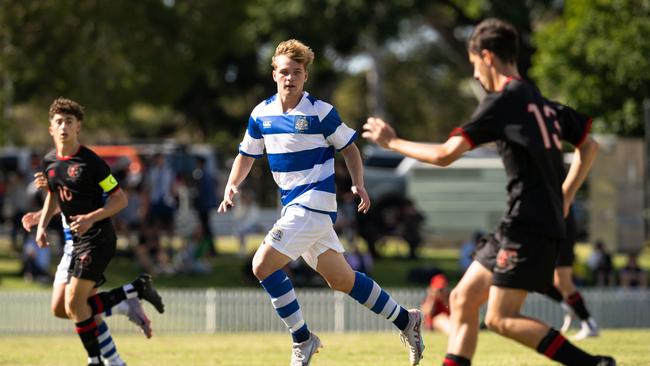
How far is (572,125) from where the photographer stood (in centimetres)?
775

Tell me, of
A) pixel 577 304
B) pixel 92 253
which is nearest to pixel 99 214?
pixel 92 253

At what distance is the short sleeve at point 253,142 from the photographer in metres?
9.55

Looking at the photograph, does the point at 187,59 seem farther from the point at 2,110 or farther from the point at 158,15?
the point at 2,110

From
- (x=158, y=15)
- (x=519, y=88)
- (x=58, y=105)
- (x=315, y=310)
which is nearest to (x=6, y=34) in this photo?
(x=158, y=15)

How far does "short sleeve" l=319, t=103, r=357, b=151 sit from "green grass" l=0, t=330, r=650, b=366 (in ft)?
7.56

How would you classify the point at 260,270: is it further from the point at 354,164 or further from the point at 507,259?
the point at 507,259

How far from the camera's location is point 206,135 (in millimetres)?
56500

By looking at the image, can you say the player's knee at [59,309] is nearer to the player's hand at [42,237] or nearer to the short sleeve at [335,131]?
the player's hand at [42,237]

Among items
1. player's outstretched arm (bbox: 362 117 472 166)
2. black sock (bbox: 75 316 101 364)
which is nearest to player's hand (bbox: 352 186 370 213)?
player's outstretched arm (bbox: 362 117 472 166)

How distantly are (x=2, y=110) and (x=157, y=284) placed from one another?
6.21 metres

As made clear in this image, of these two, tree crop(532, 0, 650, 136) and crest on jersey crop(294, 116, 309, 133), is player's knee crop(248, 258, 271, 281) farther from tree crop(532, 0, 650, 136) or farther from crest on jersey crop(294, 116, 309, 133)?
tree crop(532, 0, 650, 136)

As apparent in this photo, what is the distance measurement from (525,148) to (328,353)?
5.47 meters

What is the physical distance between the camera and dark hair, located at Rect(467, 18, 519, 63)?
739cm

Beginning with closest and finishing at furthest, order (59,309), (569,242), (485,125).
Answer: (485,125), (59,309), (569,242)
